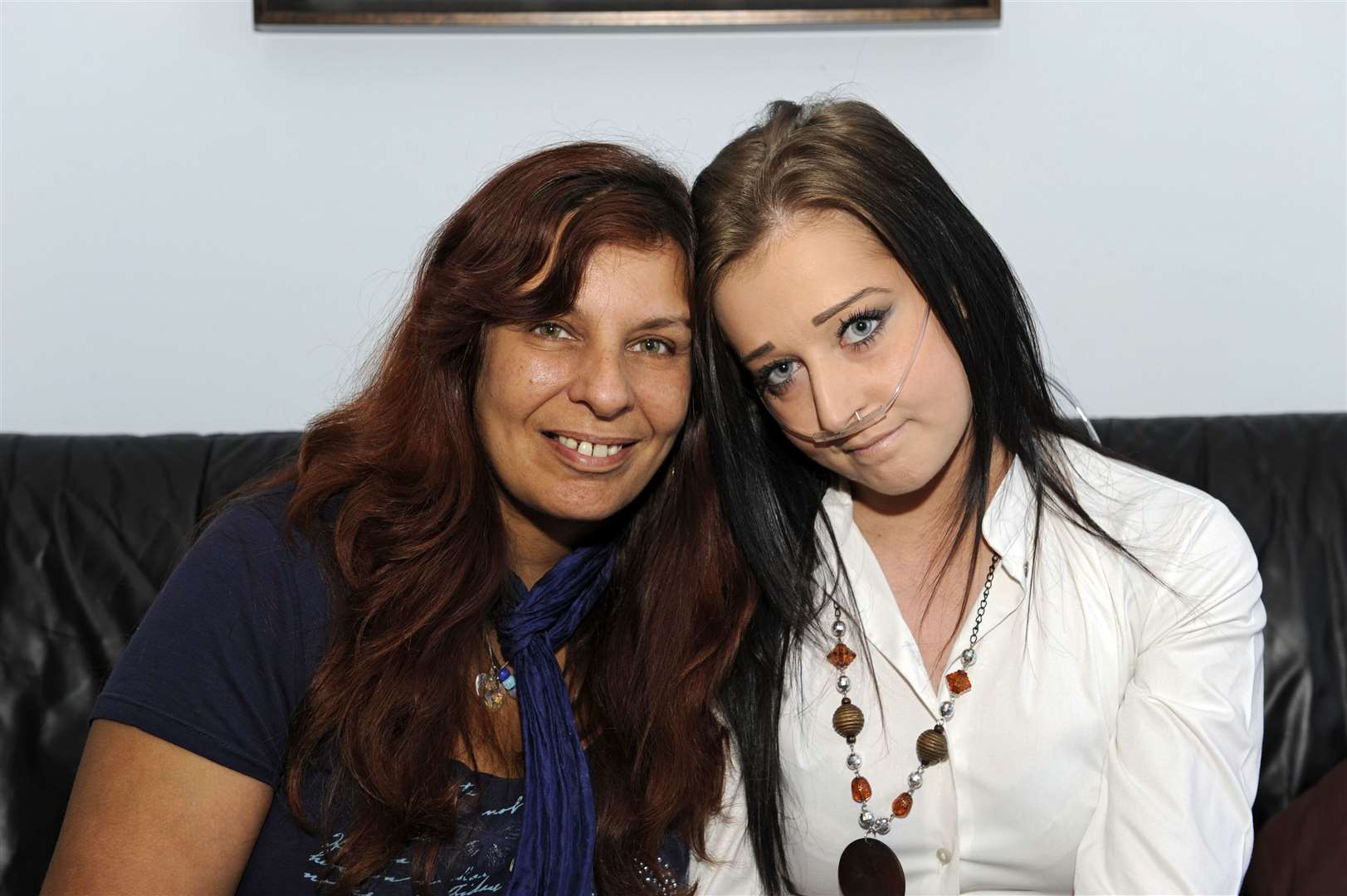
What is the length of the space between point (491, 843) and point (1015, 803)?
0.65 metres

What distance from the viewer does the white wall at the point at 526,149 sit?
2.37 metres

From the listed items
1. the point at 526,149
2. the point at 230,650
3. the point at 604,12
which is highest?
the point at 604,12

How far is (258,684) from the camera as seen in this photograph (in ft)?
4.92

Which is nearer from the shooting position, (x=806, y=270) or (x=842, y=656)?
(x=806, y=270)

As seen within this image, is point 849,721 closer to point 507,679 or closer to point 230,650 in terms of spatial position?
point 507,679

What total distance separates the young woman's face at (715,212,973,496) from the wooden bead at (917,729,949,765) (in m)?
0.33

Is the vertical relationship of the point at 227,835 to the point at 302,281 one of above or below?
below

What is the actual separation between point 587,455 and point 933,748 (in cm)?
57

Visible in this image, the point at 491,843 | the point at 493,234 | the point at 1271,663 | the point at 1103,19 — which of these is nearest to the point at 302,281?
the point at 493,234

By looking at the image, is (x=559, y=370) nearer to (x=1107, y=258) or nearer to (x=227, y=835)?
(x=227, y=835)

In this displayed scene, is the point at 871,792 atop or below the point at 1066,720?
below

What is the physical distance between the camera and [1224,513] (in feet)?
5.39

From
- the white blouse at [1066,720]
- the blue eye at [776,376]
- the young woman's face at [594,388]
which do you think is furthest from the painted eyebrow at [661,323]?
the white blouse at [1066,720]

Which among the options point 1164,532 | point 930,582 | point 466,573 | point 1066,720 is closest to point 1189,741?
point 1066,720
